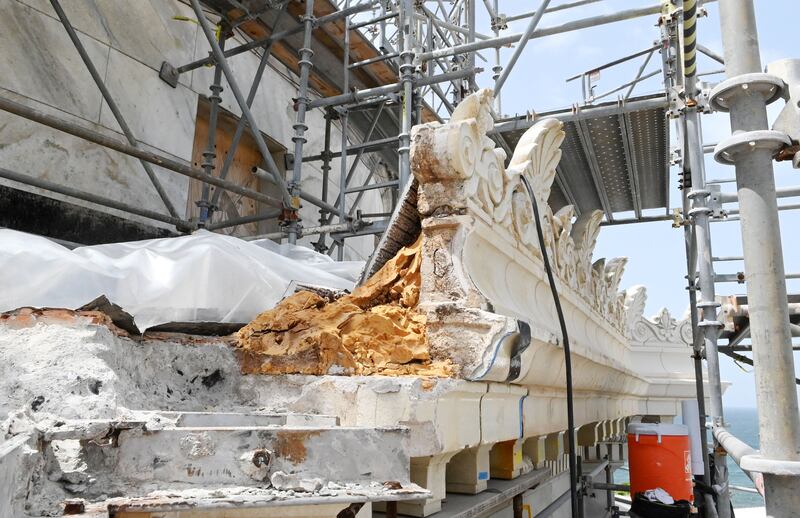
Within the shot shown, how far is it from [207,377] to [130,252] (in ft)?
3.79

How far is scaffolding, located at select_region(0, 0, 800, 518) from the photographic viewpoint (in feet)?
7.32

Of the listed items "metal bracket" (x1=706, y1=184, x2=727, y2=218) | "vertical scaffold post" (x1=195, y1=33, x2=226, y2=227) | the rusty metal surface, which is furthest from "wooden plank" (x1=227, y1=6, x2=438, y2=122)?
the rusty metal surface

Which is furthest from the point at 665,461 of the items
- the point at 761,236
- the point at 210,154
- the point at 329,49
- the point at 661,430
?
the point at 329,49

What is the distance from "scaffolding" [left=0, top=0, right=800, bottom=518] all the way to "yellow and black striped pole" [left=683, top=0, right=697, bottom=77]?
0.01 metres

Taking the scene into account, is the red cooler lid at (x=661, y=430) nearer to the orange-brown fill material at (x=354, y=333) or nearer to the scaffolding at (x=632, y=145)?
the scaffolding at (x=632, y=145)

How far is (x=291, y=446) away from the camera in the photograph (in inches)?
58.1

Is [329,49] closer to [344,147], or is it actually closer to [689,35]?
[344,147]

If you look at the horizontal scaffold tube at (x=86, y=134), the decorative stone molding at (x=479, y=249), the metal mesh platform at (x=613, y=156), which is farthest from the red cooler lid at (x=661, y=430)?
the horizontal scaffold tube at (x=86, y=134)

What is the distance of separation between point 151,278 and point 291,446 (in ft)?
6.06

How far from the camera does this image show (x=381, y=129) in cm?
997

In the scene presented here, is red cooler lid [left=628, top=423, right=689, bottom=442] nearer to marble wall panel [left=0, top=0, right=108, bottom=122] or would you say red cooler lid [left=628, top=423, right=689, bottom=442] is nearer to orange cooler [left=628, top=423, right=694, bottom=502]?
orange cooler [left=628, top=423, right=694, bottom=502]

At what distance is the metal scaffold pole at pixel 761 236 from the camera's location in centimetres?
216

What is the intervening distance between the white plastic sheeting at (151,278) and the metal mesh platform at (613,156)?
13.1ft

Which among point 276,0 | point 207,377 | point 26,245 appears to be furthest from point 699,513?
point 276,0
